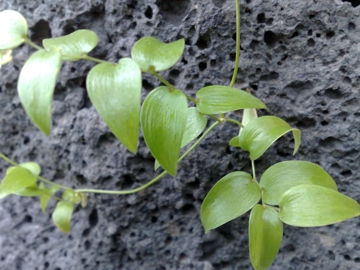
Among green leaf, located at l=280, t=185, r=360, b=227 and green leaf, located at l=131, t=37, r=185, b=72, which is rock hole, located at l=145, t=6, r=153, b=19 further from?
green leaf, located at l=280, t=185, r=360, b=227

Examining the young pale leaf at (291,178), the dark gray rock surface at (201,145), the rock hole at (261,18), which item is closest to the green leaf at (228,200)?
the young pale leaf at (291,178)

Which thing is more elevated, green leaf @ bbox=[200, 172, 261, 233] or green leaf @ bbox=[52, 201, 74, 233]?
green leaf @ bbox=[200, 172, 261, 233]

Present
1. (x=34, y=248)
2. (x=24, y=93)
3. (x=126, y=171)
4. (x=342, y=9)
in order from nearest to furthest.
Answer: (x=24, y=93) → (x=342, y=9) → (x=126, y=171) → (x=34, y=248)

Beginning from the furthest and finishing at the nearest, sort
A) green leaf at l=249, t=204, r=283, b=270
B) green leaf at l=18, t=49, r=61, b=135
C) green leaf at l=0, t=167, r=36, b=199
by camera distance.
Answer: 1. green leaf at l=0, t=167, r=36, b=199
2. green leaf at l=249, t=204, r=283, b=270
3. green leaf at l=18, t=49, r=61, b=135

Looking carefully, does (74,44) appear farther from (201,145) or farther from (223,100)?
(201,145)

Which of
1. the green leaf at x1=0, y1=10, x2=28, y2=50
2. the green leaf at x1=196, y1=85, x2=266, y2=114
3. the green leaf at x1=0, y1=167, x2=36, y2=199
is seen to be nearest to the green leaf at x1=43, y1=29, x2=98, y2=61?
the green leaf at x1=0, y1=10, x2=28, y2=50

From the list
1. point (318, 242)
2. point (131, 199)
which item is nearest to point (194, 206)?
point (131, 199)

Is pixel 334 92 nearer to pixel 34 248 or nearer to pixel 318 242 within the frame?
pixel 318 242
